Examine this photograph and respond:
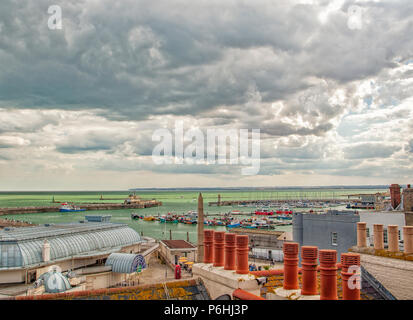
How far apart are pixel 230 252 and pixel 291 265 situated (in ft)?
8.30

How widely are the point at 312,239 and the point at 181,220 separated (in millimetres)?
122851

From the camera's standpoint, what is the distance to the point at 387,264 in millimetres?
14523

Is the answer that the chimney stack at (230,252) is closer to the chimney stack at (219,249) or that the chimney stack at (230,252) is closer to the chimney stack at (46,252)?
the chimney stack at (219,249)

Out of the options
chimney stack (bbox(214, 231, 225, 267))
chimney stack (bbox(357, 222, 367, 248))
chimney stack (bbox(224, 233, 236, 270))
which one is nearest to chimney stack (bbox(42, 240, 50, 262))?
chimney stack (bbox(214, 231, 225, 267))

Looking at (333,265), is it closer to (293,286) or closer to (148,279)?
(293,286)

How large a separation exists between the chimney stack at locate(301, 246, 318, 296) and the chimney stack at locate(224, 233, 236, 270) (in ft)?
9.21

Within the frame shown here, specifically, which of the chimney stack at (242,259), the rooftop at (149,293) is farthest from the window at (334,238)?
the chimney stack at (242,259)

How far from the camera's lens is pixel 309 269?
8.86m

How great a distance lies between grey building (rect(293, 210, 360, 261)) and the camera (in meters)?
30.9

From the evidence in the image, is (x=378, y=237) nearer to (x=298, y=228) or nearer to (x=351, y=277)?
(x=351, y=277)

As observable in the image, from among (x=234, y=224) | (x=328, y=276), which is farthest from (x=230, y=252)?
(x=234, y=224)

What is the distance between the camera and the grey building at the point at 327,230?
30906 millimetres

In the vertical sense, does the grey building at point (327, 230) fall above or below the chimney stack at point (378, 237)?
below

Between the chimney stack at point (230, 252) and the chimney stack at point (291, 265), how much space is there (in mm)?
2273
